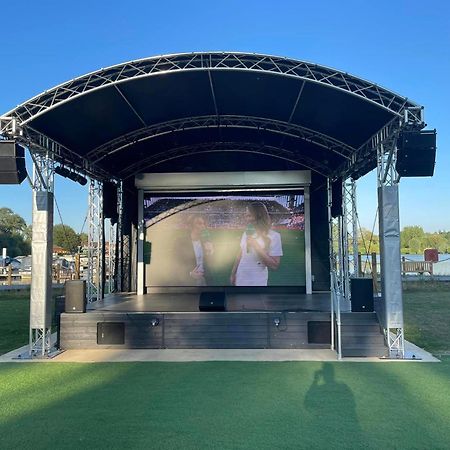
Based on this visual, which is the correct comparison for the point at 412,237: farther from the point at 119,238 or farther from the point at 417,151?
the point at 417,151

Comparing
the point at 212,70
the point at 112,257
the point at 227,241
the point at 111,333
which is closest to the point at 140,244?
the point at 112,257

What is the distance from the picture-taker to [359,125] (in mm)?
7344

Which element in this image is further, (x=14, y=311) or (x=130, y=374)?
(x=14, y=311)

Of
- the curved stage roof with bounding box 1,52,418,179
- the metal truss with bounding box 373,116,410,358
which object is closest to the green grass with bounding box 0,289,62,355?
the curved stage roof with bounding box 1,52,418,179

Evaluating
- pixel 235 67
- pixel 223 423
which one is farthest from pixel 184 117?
pixel 223 423

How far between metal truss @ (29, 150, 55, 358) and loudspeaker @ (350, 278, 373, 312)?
4746 millimetres

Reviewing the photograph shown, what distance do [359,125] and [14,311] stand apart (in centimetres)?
991

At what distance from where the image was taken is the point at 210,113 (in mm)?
8266

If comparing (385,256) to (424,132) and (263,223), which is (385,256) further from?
(263,223)

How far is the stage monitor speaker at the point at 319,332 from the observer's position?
272 inches

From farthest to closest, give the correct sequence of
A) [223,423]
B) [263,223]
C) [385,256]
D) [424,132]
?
[263,223] < [385,256] < [424,132] < [223,423]

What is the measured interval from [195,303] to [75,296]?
2500 mm

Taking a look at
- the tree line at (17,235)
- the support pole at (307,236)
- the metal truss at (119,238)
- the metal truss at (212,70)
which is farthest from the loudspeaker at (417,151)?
the tree line at (17,235)

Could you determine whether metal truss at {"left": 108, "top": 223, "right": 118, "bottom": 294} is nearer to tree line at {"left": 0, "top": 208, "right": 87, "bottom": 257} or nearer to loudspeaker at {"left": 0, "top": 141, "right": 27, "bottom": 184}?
loudspeaker at {"left": 0, "top": 141, "right": 27, "bottom": 184}
